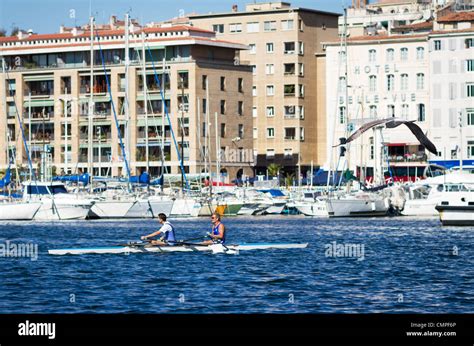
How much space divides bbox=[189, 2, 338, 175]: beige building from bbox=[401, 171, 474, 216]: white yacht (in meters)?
51.0

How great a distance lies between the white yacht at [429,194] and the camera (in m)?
100

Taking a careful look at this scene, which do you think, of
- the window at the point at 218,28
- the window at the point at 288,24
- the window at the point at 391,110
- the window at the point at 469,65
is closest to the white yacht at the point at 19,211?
the window at the point at 391,110

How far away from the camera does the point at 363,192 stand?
105 meters

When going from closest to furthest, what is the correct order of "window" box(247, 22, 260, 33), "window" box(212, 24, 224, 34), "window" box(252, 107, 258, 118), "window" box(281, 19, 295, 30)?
1. "window" box(281, 19, 295, 30)
2. "window" box(247, 22, 260, 33)
3. "window" box(252, 107, 258, 118)
4. "window" box(212, 24, 224, 34)

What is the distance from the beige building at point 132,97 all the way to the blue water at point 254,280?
72.0 m

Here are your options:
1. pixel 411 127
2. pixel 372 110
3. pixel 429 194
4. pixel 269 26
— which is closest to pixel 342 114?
pixel 372 110

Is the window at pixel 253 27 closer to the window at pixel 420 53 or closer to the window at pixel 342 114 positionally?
the window at pixel 342 114

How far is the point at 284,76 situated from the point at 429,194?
5694 centimetres

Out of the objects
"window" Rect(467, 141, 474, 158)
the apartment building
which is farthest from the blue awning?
"window" Rect(467, 141, 474, 158)

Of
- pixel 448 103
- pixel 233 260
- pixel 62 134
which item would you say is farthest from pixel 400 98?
pixel 233 260

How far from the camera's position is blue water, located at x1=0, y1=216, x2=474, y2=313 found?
1364 inches

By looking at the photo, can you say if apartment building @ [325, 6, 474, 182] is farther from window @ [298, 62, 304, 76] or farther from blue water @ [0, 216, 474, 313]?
blue water @ [0, 216, 474, 313]

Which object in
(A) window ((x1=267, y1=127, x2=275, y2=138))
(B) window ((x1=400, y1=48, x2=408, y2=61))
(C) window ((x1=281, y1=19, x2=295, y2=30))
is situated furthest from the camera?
(A) window ((x1=267, y1=127, x2=275, y2=138))

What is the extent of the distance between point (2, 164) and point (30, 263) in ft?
322
